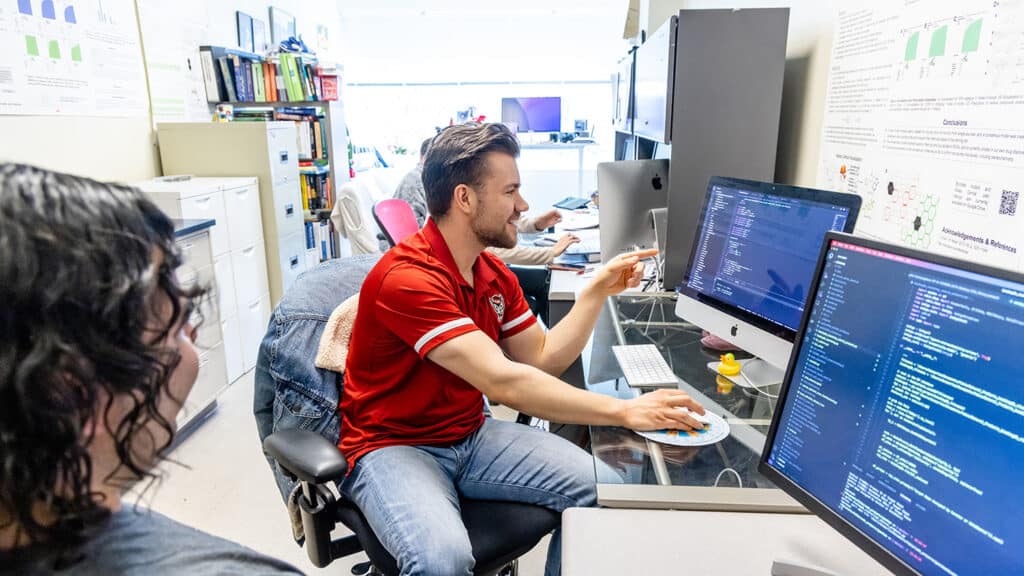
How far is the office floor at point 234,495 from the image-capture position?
6.64 feet

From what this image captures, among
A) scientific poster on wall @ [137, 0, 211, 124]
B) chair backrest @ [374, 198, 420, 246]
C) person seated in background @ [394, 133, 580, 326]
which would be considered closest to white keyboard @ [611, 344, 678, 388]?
person seated in background @ [394, 133, 580, 326]

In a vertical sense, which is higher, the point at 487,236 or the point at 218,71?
the point at 218,71

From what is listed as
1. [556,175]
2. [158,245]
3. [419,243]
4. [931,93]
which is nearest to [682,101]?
[931,93]

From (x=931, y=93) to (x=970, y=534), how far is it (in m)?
1.03

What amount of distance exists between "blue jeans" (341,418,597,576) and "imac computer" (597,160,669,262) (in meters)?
1.14

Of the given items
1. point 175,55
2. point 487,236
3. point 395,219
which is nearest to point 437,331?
point 487,236

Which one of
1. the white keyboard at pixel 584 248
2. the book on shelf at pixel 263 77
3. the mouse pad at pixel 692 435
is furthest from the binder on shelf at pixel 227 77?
the mouse pad at pixel 692 435

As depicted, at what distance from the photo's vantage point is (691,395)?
138 centimetres

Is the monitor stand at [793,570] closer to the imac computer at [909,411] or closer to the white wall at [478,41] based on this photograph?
Answer: the imac computer at [909,411]

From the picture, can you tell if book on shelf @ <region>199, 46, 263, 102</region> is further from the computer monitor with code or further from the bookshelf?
the computer monitor with code

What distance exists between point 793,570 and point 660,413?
1.35 feet

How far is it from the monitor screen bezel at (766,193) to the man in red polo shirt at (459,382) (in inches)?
6.6

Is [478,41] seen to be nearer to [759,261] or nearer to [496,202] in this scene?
[496,202]

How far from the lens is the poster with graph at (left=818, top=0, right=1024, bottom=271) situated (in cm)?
110
